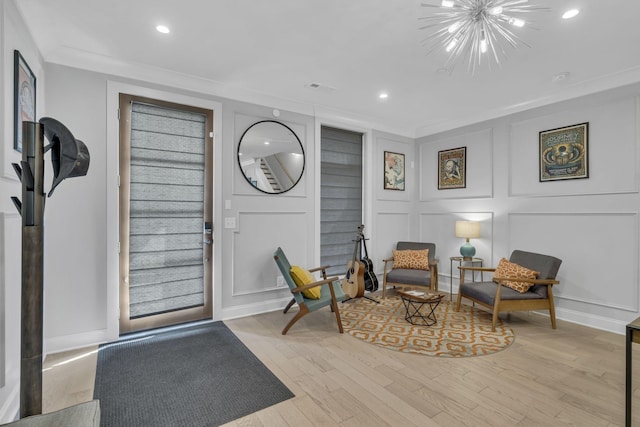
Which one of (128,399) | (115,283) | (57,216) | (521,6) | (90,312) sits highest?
(521,6)

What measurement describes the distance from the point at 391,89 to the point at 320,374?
308 centimetres

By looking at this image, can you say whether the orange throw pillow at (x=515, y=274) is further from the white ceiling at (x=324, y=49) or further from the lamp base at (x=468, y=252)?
the white ceiling at (x=324, y=49)

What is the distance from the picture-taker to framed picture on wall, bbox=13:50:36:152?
6.51ft

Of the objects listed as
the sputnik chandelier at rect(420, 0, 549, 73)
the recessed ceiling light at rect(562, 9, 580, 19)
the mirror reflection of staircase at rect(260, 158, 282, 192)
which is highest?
the recessed ceiling light at rect(562, 9, 580, 19)

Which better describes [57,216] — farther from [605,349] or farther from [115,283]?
[605,349]

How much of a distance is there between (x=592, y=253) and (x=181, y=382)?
167 inches

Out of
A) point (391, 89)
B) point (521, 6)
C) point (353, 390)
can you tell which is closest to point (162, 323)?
point (353, 390)

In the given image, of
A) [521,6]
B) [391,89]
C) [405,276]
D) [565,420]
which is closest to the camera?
[565,420]

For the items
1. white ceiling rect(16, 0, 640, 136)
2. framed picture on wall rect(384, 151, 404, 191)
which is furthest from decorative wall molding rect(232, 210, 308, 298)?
framed picture on wall rect(384, 151, 404, 191)

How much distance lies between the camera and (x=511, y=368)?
8.05 ft

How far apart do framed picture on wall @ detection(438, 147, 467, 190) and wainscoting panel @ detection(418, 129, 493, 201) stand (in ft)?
0.16

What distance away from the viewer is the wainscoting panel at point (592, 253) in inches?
126

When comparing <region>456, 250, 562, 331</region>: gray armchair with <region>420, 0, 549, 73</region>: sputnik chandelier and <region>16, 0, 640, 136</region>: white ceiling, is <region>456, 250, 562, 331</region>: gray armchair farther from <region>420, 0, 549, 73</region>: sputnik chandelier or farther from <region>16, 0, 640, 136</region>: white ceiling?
<region>420, 0, 549, 73</region>: sputnik chandelier

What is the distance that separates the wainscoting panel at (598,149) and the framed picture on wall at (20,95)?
5.00 meters
